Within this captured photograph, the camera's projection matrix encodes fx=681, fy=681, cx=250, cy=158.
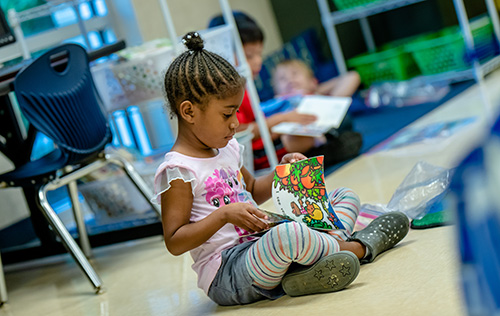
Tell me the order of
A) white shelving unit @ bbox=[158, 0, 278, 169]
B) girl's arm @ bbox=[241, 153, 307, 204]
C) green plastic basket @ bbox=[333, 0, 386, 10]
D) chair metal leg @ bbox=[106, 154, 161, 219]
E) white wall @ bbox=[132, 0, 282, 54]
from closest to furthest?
girl's arm @ bbox=[241, 153, 307, 204], chair metal leg @ bbox=[106, 154, 161, 219], white shelving unit @ bbox=[158, 0, 278, 169], white wall @ bbox=[132, 0, 282, 54], green plastic basket @ bbox=[333, 0, 386, 10]

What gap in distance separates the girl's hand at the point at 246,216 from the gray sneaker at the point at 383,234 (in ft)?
0.91

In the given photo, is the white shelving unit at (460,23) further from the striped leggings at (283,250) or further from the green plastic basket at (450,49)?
the striped leggings at (283,250)

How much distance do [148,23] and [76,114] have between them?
1.43 metres

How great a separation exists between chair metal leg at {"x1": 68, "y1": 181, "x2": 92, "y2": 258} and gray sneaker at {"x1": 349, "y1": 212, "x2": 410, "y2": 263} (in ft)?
3.36

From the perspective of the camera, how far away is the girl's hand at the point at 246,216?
4.11 ft

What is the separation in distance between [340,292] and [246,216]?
24 centimetres

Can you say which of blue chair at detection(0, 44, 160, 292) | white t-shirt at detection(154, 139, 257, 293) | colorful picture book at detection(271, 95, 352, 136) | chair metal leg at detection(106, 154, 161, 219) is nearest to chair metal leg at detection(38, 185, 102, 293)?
blue chair at detection(0, 44, 160, 292)

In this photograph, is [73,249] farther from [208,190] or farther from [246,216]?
[246,216]

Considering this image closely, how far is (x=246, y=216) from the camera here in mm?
1251

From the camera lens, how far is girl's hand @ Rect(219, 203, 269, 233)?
1.25 m

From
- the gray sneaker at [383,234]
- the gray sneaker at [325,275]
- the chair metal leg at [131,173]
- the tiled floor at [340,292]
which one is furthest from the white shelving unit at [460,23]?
the gray sneaker at [325,275]

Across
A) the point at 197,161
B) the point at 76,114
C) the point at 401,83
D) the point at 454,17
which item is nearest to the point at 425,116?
the point at 401,83

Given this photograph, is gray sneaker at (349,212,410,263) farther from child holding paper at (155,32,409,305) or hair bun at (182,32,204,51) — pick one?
hair bun at (182,32,204,51)

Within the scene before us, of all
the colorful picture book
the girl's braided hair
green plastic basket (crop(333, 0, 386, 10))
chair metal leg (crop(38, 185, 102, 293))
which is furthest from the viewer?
green plastic basket (crop(333, 0, 386, 10))
